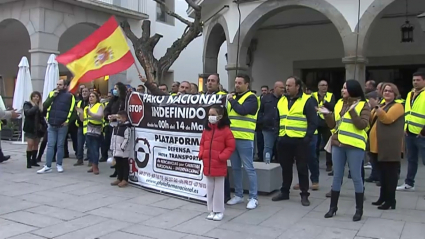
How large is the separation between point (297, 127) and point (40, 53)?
12312 millimetres

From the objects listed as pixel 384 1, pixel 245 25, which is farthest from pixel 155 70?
pixel 384 1

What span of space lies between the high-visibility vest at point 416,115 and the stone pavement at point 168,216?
1.13 m

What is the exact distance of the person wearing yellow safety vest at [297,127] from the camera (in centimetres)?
647

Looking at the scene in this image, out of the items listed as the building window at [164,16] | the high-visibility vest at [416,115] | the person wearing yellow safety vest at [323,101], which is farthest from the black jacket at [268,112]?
the building window at [164,16]

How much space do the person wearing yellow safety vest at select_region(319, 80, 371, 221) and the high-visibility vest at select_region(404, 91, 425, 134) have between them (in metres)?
1.79

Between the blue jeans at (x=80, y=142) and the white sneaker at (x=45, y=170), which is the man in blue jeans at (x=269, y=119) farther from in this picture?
the white sneaker at (x=45, y=170)

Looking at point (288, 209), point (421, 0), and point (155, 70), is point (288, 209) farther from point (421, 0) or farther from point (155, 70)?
point (421, 0)

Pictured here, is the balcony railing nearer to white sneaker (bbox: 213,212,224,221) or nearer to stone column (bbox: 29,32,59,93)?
stone column (bbox: 29,32,59,93)

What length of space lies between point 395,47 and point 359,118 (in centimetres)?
979

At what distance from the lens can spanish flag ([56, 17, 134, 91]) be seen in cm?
754

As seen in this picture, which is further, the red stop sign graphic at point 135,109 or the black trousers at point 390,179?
the red stop sign graphic at point 135,109

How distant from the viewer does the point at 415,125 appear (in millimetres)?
7102

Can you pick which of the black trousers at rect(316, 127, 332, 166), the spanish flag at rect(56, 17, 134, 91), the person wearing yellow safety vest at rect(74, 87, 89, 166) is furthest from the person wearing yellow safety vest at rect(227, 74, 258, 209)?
the person wearing yellow safety vest at rect(74, 87, 89, 166)

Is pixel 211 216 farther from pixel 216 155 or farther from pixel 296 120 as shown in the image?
pixel 296 120
